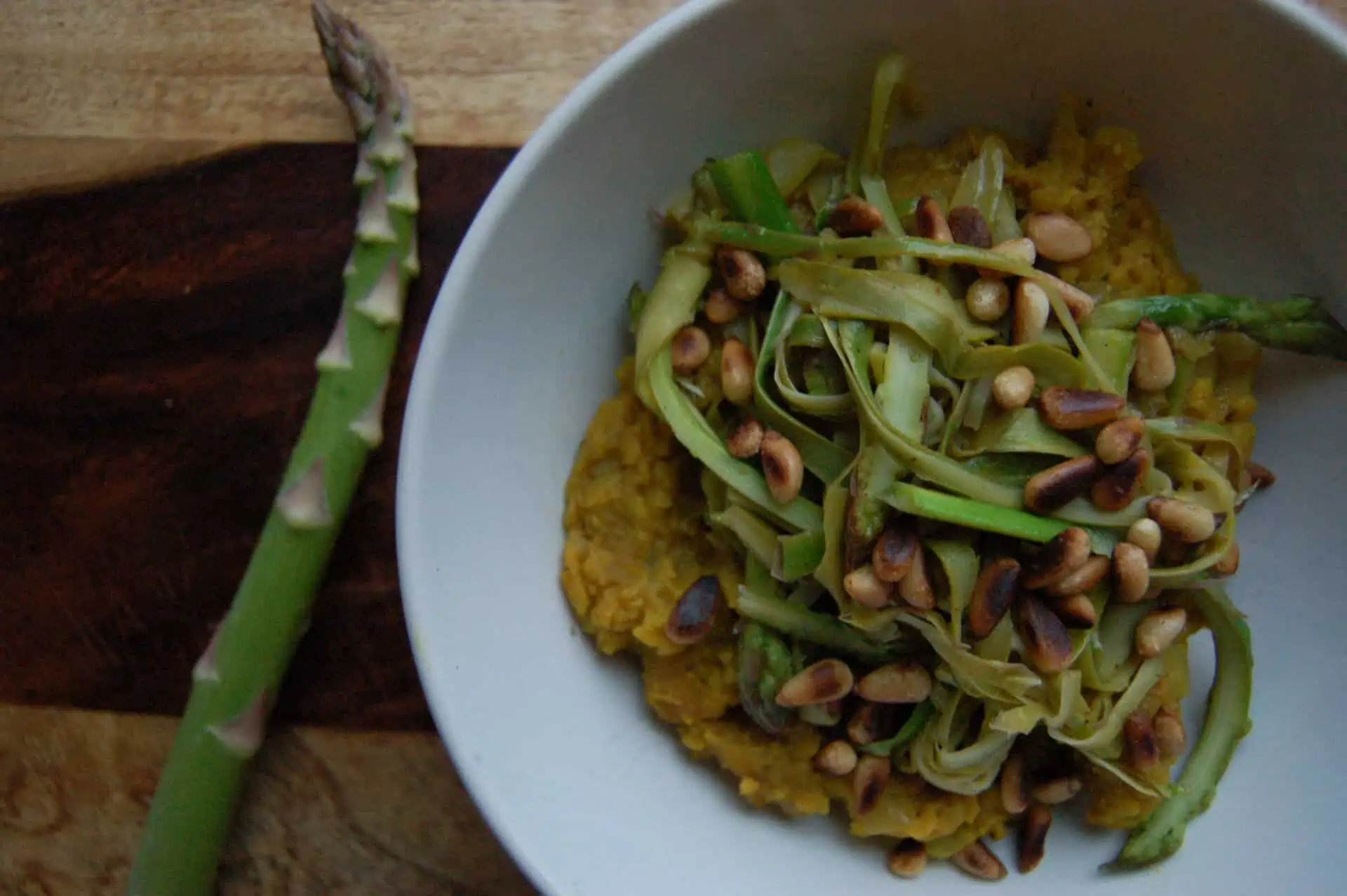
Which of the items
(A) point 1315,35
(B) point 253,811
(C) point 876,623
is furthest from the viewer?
(B) point 253,811

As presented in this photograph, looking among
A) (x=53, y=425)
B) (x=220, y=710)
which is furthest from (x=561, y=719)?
(x=53, y=425)

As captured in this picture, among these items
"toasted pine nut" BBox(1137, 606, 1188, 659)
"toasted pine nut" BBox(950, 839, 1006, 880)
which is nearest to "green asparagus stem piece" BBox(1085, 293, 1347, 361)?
"toasted pine nut" BBox(1137, 606, 1188, 659)

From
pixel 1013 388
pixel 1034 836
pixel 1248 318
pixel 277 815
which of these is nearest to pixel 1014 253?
pixel 1013 388

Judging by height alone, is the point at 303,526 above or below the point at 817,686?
below

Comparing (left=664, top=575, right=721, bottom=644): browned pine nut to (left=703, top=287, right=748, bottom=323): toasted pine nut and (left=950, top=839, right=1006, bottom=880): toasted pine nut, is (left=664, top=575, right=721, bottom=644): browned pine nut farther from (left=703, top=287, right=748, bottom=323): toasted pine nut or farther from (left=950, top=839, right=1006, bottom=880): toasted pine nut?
(left=950, top=839, right=1006, bottom=880): toasted pine nut

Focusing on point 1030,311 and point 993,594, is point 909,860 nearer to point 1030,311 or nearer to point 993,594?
point 993,594

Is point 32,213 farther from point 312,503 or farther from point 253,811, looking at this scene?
point 253,811
